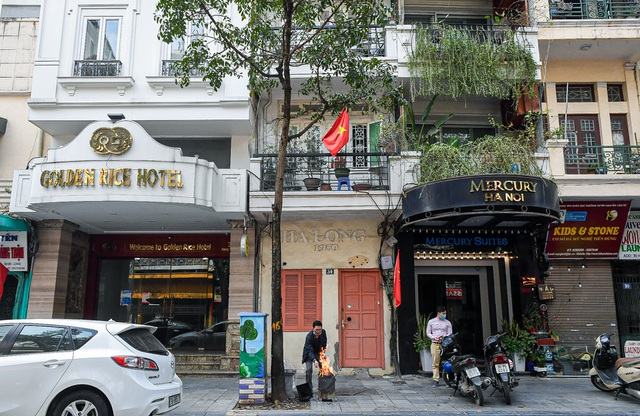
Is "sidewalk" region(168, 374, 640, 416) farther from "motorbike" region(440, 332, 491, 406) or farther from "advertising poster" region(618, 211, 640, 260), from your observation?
"advertising poster" region(618, 211, 640, 260)

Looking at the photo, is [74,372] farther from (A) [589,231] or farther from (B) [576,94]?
(B) [576,94]

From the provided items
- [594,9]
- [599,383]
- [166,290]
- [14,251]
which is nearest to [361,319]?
[599,383]

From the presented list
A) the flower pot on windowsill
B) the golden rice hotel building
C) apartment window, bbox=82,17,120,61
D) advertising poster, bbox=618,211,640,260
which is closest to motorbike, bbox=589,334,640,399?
advertising poster, bbox=618,211,640,260

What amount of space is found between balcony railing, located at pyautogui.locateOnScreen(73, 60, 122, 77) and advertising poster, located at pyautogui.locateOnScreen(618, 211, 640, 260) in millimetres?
14303

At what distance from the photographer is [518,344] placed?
1184cm

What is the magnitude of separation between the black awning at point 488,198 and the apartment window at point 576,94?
4674mm

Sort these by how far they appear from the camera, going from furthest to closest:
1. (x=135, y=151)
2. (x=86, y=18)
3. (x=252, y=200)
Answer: (x=86, y=18)
(x=252, y=200)
(x=135, y=151)

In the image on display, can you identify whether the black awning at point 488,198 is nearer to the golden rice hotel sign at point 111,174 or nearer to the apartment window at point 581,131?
the apartment window at point 581,131

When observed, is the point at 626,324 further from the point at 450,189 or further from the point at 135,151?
the point at 135,151

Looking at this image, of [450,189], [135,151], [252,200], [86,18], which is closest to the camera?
[450,189]

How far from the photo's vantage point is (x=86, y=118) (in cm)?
1287

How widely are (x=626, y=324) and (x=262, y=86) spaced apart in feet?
37.1

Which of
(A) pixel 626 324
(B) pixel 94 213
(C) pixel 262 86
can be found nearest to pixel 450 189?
(C) pixel 262 86

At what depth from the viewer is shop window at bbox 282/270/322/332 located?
12.8m
